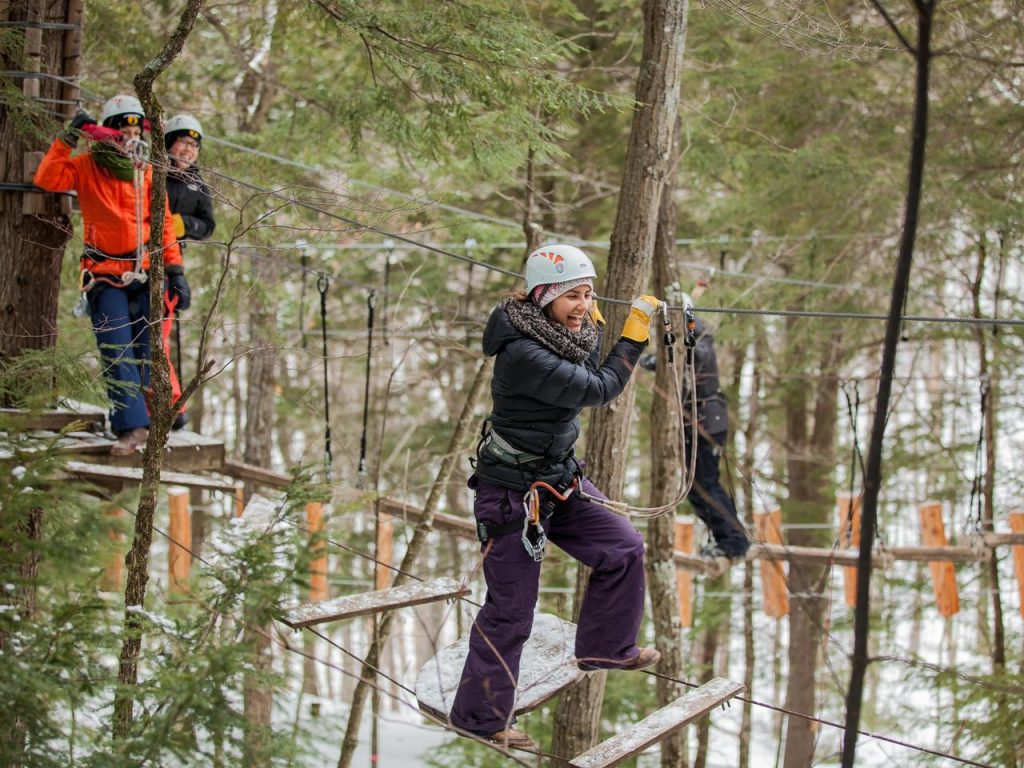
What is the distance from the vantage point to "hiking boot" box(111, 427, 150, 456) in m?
5.26

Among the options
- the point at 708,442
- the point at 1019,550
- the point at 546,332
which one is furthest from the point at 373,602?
the point at 1019,550

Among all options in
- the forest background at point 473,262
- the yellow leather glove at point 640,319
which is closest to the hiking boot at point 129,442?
the forest background at point 473,262

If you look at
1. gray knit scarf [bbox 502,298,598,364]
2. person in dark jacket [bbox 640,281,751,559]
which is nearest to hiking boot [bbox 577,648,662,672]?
gray knit scarf [bbox 502,298,598,364]

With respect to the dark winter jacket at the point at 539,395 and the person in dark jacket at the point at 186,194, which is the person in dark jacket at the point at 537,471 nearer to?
the dark winter jacket at the point at 539,395

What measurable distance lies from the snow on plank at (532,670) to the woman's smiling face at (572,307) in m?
1.11

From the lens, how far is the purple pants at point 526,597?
375cm

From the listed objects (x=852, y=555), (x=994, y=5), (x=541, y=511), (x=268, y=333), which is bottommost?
(x=852, y=555)

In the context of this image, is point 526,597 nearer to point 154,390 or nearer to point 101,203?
point 154,390

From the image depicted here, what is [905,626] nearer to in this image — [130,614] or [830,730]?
[830,730]

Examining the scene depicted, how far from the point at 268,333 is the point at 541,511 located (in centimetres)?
508

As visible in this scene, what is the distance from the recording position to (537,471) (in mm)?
3773

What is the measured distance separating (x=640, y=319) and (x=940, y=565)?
5.04 metres

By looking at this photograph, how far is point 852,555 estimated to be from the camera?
6.78 metres

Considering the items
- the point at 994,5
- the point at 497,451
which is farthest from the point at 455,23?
the point at 994,5
